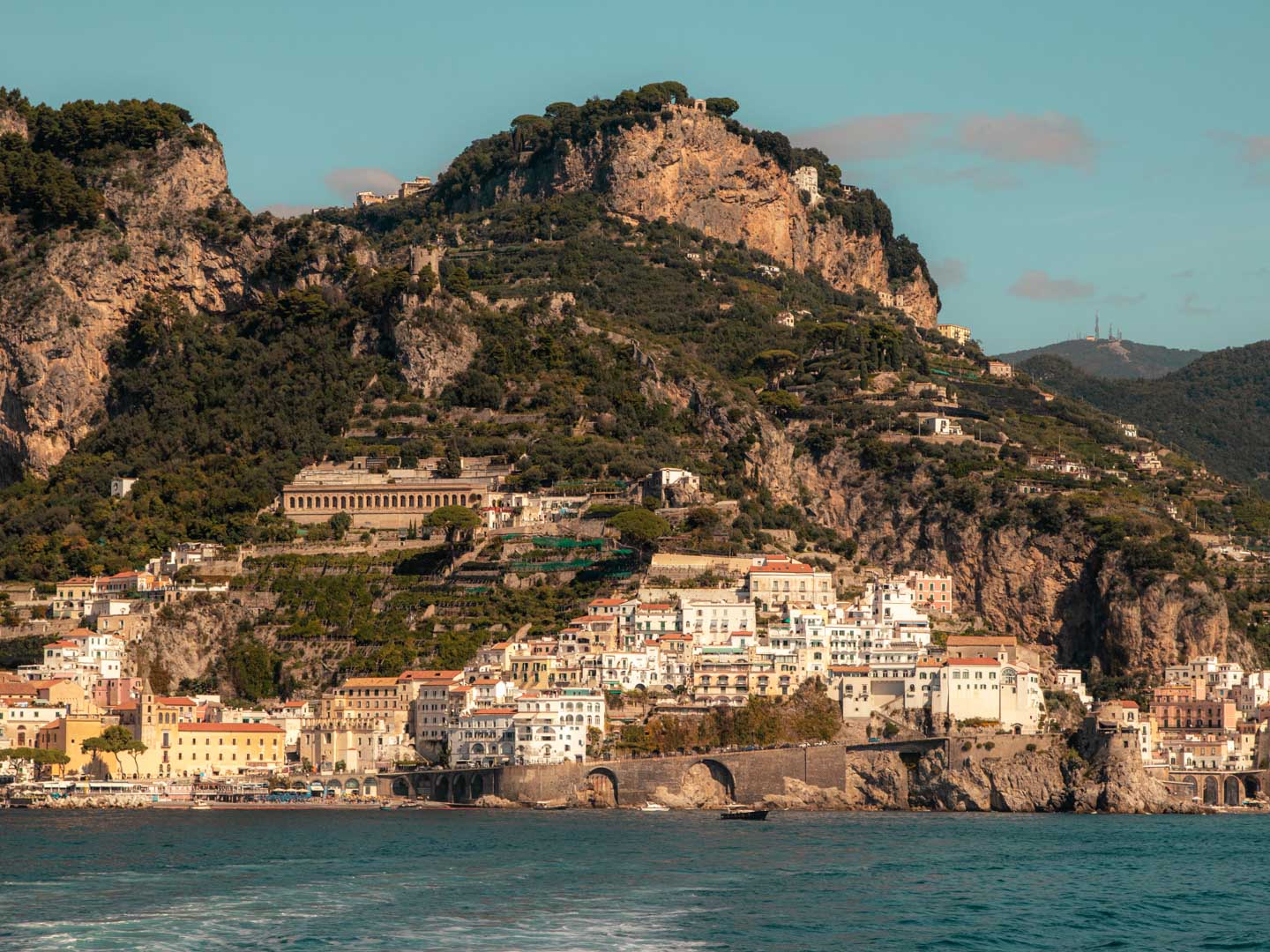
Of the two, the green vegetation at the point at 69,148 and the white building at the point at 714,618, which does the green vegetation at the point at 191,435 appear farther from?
the white building at the point at 714,618

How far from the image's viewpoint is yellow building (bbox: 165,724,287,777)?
344 ft

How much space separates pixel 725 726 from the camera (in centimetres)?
10100

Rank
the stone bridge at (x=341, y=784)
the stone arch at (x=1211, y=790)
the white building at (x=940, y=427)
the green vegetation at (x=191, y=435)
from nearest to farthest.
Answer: the stone bridge at (x=341, y=784), the stone arch at (x=1211, y=790), the green vegetation at (x=191, y=435), the white building at (x=940, y=427)

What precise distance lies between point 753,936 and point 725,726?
138 feet

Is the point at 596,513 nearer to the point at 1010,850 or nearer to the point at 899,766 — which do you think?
the point at 899,766

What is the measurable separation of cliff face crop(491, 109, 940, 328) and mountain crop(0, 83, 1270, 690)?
5.14m

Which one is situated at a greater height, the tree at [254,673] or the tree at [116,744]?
the tree at [254,673]

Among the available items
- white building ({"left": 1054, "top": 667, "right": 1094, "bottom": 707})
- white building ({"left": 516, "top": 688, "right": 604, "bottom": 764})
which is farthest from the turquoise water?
white building ({"left": 1054, "top": 667, "right": 1094, "bottom": 707})

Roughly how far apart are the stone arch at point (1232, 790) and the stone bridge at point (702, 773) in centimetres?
1795

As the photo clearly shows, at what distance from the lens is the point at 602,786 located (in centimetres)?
9862

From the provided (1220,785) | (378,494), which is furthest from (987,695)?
(378,494)

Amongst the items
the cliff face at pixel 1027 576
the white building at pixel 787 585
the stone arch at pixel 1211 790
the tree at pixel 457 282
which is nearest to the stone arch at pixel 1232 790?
the stone arch at pixel 1211 790

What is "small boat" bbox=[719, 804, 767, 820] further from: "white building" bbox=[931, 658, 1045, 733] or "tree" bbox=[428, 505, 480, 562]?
"tree" bbox=[428, 505, 480, 562]

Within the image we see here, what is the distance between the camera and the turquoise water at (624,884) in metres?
58.9
